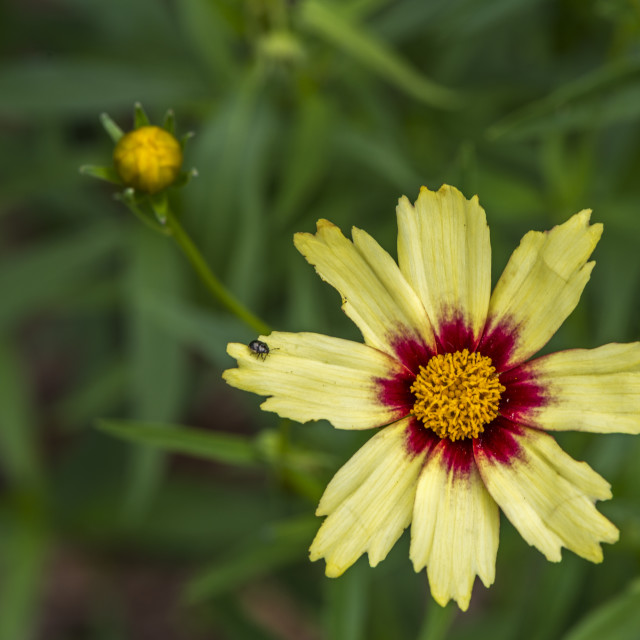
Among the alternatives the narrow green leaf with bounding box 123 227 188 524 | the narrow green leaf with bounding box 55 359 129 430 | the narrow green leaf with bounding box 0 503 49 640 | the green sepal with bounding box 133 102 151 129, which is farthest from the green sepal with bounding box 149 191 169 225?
the narrow green leaf with bounding box 0 503 49 640

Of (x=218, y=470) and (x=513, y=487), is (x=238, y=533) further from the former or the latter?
(x=513, y=487)

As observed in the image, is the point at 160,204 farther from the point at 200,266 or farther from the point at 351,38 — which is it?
the point at 351,38

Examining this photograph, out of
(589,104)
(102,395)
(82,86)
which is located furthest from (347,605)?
(82,86)

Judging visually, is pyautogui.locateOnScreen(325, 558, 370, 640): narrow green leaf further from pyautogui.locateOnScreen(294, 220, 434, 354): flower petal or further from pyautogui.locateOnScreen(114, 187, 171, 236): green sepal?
pyautogui.locateOnScreen(114, 187, 171, 236): green sepal

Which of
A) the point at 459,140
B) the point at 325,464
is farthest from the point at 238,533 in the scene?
the point at 459,140

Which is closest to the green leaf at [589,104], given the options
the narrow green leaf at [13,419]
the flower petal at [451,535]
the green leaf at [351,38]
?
the green leaf at [351,38]

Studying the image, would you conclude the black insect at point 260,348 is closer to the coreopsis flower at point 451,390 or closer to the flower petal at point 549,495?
the coreopsis flower at point 451,390

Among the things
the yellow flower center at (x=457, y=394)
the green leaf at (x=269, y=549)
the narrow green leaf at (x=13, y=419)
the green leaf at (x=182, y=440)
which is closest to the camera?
the yellow flower center at (x=457, y=394)

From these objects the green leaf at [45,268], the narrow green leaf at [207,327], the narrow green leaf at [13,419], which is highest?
the green leaf at [45,268]
